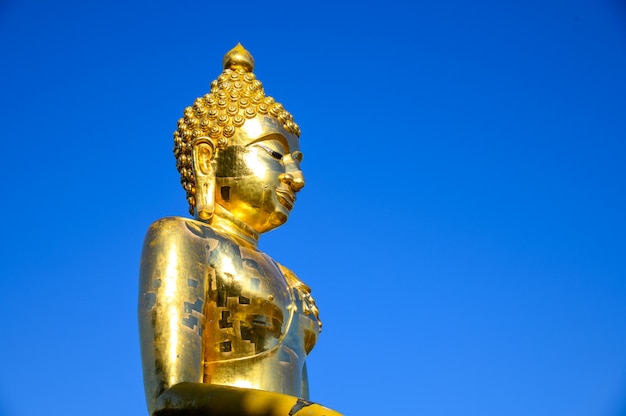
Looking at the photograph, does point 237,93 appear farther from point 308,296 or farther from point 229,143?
point 308,296

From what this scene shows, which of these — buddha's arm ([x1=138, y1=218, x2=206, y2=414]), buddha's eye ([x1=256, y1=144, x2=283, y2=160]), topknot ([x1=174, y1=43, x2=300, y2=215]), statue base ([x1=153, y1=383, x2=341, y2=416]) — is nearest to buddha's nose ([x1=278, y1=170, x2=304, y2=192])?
buddha's eye ([x1=256, y1=144, x2=283, y2=160])

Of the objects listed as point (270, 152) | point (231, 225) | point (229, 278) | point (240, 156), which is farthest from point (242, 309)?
point (270, 152)

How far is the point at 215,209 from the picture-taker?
1031cm

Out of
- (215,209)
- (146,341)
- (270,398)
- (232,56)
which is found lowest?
(270,398)

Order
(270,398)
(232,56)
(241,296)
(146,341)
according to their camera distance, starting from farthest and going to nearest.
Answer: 1. (232,56)
2. (241,296)
3. (146,341)
4. (270,398)

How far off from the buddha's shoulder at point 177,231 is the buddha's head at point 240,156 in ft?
1.80

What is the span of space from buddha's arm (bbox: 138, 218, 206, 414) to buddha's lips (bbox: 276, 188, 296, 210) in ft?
3.73

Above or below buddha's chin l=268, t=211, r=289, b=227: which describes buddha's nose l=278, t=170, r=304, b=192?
above

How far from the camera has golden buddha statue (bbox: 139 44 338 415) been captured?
8.55 m

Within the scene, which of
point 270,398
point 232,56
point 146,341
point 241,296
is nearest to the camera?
point 270,398

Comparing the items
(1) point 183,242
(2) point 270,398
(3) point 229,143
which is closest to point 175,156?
(3) point 229,143

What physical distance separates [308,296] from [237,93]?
2053 mm

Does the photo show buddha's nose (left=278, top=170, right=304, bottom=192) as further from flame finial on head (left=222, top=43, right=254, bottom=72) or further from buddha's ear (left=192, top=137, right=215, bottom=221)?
flame finial on head (left=222, top=43, right=254, bottom=72)

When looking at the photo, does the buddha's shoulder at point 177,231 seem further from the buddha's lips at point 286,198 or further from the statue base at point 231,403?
the statue base at point 231,403
